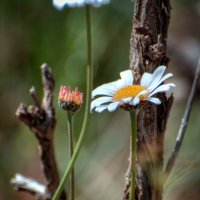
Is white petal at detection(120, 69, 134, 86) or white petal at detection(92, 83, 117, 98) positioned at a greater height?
white petal at detection(120, 69, 134, 86)

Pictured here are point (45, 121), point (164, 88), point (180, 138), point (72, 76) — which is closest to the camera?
point (164, 88)

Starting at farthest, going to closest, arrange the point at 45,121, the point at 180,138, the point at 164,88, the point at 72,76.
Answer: the point at 72,76
the point at 45,121
the point at 180,138
the point at 164,88

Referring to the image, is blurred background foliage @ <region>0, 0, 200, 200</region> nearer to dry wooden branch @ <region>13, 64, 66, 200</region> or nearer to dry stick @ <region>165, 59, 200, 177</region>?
dry wooden branch @ <region>13, 64, 66, 200</region>

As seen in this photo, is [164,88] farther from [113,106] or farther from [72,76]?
[72,76]

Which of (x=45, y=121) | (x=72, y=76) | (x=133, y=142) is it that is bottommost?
(x=133, y=142)

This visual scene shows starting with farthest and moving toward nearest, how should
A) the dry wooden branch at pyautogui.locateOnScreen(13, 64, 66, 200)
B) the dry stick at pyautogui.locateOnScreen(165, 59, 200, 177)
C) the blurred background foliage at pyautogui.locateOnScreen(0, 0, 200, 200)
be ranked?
the blurred background foliage at pyautogui.locateOnScreen(0, 0, 200, 200), the dry wooden branch at pyautogui.locateOnScreen(13, 64, 66, 200), the dry stick at pyautogui.locateOnScreen(165, 59, 200, 177)

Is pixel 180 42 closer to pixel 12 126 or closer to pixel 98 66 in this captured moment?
pixel 98 66

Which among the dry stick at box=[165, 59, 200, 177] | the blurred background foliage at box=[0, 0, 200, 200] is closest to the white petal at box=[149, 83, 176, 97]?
the dry stick at box=[165, 59, 200, 177]

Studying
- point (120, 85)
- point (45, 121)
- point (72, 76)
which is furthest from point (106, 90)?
point (72, 76)
